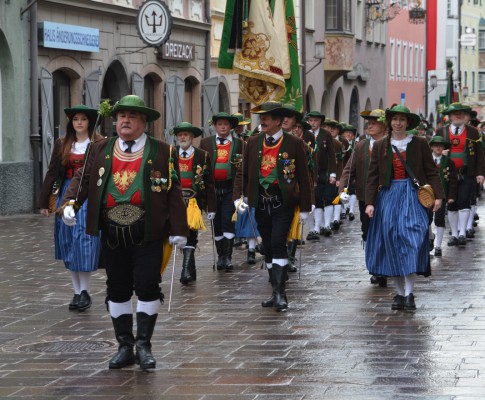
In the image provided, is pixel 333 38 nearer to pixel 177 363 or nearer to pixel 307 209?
pixel 307 209

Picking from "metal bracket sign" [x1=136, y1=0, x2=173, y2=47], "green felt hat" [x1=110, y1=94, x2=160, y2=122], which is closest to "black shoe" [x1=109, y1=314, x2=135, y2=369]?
"green felt hat" [x1=110, y1=94, x2=160, y2=122]

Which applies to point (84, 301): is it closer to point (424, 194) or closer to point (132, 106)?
point (424, 194)

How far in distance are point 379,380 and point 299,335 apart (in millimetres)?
1979

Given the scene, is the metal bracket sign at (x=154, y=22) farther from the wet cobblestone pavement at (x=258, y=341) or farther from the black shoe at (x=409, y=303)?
the black shoe at (x=409, y=303)

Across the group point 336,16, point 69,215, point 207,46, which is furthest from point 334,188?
point 336,16

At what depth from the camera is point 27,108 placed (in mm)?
24156

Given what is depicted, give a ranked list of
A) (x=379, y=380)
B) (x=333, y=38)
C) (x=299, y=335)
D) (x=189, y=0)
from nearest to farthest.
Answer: (x=379, y=380)
(x=299, y=335)
(x=189, y=0)
(x=333, y=38)

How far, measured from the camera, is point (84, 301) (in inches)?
462

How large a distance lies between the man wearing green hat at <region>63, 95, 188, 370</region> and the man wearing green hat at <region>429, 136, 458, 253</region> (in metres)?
8.99

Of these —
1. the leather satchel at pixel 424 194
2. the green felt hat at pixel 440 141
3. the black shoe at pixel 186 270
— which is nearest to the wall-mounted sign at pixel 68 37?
the green felt hat at pixel 440 141

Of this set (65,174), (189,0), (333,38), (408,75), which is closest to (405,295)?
(65,174)

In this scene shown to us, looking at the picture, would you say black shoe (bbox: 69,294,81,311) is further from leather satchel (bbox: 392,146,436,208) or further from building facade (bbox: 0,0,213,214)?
building facade (bbox: 0,0,213,214)

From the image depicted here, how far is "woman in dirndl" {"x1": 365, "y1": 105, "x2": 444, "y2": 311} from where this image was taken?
11.9 m

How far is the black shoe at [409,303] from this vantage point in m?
11.6
